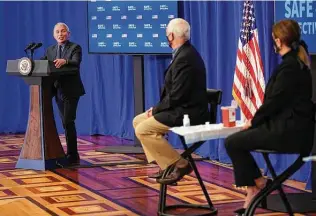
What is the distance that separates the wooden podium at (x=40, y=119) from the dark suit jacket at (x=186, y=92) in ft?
6.73

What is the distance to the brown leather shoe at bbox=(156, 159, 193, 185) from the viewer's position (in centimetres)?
525


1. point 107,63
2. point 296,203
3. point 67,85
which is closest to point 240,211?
point 296,203

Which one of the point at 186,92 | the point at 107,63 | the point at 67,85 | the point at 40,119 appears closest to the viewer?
the point at 186,92

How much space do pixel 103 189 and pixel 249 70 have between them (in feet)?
5.19

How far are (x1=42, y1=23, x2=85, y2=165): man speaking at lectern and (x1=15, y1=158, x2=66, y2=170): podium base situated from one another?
0.28 meters

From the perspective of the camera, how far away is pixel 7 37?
10.4m

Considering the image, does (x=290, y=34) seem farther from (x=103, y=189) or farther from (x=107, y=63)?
(x=107, y=63)

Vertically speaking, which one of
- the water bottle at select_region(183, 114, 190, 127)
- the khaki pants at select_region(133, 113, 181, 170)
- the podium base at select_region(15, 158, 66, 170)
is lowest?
the podium base at select_region(15, 158, 66, 170)

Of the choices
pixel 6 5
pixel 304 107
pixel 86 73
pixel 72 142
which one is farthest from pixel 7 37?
pixel 304 107

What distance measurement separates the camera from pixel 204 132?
15.7ft

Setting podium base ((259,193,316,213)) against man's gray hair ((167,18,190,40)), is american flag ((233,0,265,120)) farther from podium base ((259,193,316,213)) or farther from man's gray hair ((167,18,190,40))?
man's gray hair ((167,18,190,40))

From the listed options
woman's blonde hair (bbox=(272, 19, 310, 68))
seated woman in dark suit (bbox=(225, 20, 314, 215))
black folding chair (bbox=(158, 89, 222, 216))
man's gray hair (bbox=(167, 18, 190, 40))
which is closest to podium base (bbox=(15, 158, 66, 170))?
black folding chair (bbox=(158, 89, 222, 216))

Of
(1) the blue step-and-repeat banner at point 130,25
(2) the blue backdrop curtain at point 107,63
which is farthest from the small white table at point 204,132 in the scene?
(1) the blue step-and-repeat banner at point 130,25

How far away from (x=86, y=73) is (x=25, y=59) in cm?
291
